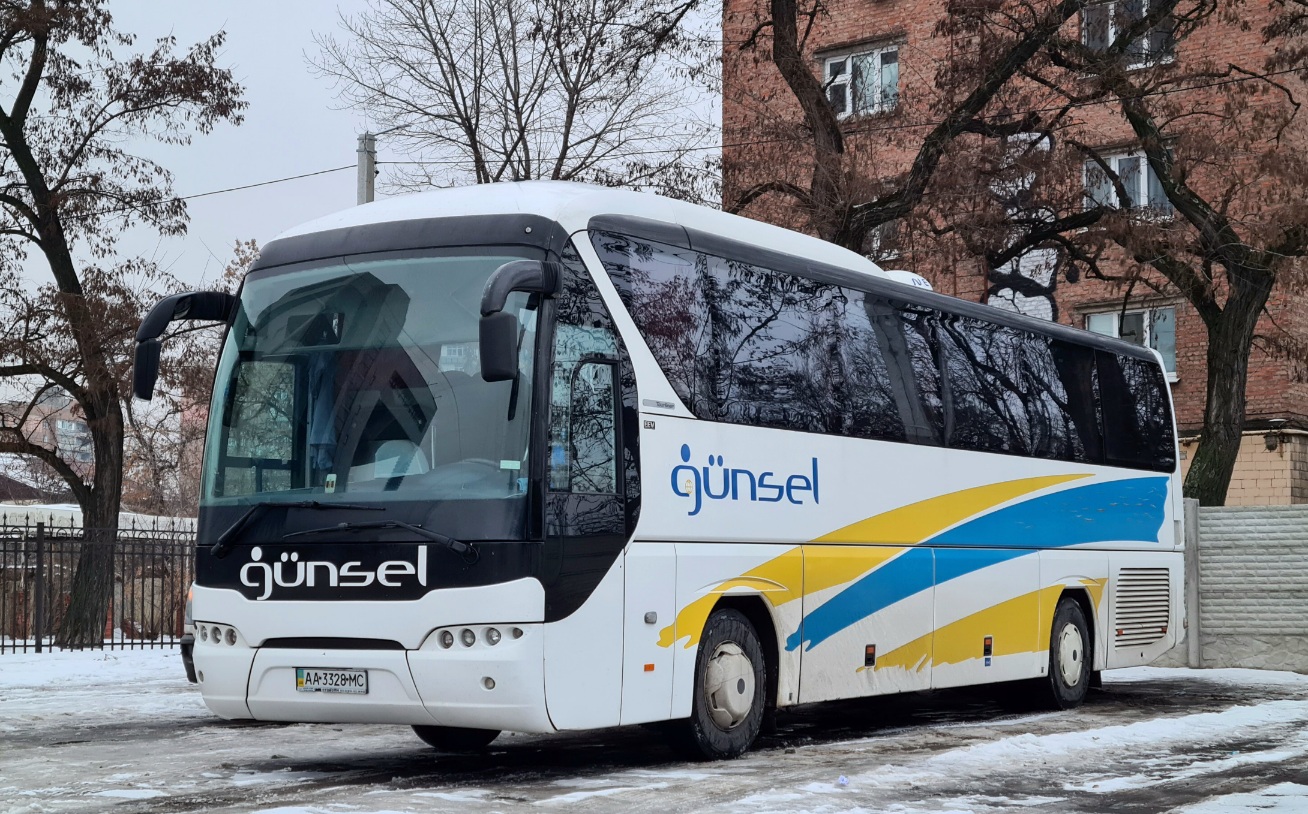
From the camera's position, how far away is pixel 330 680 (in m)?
8.98

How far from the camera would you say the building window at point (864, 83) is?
85.0 feet

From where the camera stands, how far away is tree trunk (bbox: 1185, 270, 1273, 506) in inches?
900

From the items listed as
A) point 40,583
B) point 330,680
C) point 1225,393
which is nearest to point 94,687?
point 40,583

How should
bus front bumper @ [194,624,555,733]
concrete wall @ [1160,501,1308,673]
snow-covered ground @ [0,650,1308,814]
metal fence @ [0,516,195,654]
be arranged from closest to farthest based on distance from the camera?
snow-covered ground @ [0,650,1308,814], bus front bumper @ [194,624,555,733], concrete wall @ [1160,501,1308,673], metal fence @ [0,516,195,654]

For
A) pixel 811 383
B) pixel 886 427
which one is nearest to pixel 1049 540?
pixel 886 427

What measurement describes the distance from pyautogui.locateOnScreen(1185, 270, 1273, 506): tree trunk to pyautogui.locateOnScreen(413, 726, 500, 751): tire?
48.2ft

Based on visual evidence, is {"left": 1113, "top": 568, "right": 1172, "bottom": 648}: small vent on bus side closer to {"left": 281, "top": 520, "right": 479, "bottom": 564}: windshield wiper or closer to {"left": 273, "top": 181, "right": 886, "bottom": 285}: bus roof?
{"left": 273, "top": 181, "right": 886, "bottom": 285}: bus roof

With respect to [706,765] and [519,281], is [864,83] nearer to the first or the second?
[706,765]

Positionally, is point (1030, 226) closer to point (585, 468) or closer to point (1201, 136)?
point (1201, 136)

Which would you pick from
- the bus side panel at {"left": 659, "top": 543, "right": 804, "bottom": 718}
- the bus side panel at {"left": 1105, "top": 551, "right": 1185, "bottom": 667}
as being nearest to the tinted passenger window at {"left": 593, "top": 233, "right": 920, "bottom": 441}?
the bus side panel at {"left": 659, "top": 543, "right": 804, "bottom": 718}

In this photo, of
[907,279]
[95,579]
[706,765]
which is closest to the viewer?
[706,765]

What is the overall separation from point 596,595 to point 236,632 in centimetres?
212

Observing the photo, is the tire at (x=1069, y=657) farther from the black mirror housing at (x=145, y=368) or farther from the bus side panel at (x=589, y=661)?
the black mirror housing at (x=145, y=368)

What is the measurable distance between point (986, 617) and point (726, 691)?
4.05m
